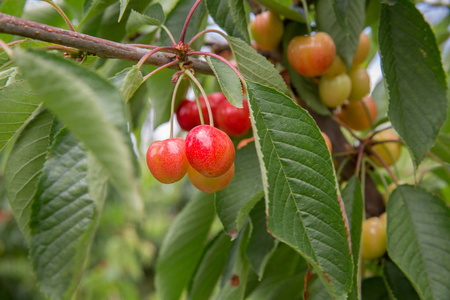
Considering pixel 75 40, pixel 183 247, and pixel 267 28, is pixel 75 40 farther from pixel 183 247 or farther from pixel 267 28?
pixel 183 247

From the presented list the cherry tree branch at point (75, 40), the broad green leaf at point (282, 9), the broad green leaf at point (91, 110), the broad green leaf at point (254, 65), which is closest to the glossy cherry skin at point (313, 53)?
the broad green leaf at point (282, 9)

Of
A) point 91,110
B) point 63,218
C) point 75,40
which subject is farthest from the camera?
point 75,40

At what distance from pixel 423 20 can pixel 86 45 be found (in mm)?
527

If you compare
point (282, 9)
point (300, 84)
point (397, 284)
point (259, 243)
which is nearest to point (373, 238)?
point (397, 284)

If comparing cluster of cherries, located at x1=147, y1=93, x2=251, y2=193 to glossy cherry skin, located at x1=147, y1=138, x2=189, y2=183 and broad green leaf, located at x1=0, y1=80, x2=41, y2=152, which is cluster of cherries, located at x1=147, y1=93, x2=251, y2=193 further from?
broad green leaf, located at x1=0, y1=80, x2=41, y2=152

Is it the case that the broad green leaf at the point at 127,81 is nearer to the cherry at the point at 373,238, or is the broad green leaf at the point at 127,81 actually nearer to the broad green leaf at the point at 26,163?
the broad green leaf at the point at 26,163

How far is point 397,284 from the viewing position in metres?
0.73

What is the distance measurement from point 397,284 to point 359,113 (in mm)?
402

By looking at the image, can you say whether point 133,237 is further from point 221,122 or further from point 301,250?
point 301,250

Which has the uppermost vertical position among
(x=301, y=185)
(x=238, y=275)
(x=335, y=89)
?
(x=335, y=89)

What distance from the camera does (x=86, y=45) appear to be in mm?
544

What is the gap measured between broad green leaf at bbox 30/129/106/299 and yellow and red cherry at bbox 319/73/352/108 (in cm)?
54

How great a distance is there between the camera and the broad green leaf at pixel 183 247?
95cm

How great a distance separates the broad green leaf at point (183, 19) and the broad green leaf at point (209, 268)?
41 centimetres
